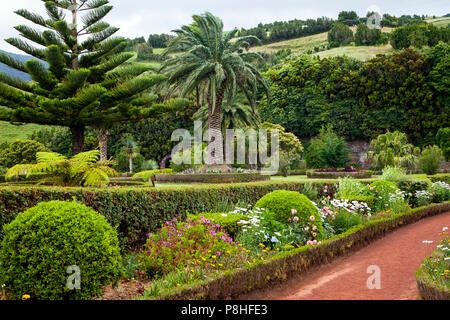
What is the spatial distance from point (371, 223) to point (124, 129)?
130ft

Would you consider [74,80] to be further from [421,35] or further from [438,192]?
[421,35]

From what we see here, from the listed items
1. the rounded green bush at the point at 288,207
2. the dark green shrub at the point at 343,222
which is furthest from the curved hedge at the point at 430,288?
the dark green shrub at the point at 343,222

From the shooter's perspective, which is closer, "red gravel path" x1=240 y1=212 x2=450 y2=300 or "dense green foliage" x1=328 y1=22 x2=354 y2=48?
"red gravel path" x1=240 y1=212 x2=450 y2=300

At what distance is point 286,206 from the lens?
6031 mm

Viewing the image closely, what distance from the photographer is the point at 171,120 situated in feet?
144

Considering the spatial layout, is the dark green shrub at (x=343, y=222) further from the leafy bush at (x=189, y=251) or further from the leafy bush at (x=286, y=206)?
the leafy bush at (x=189, y=251)

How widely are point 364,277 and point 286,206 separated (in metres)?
1.66

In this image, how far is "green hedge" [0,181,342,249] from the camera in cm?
429

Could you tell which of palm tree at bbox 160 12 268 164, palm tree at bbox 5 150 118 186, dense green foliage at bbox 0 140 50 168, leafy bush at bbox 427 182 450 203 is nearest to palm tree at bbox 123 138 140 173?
dense green foliage at bbox 0 140 50 168

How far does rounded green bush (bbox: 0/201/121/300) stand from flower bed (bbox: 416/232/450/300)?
2.87m

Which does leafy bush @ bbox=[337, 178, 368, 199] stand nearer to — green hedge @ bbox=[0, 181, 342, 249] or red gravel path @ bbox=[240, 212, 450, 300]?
red gravel path @ bbox=[240, 212, 450, 300]

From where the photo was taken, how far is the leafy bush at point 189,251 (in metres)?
4.17

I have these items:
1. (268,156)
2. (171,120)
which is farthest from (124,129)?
(268,156)
